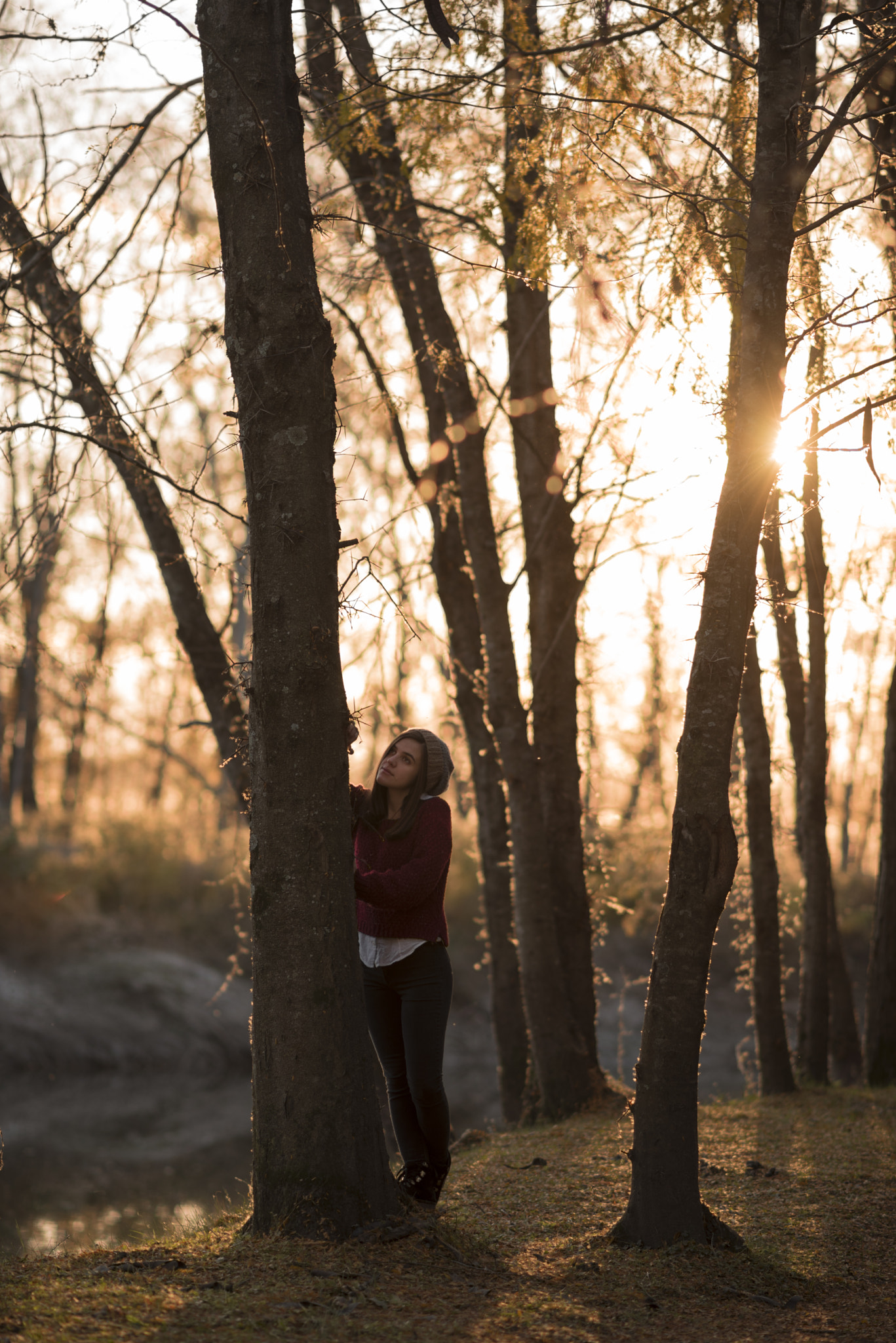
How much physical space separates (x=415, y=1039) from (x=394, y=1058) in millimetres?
200

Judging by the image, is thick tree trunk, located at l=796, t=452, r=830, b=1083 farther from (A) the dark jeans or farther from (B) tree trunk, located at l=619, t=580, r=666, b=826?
(A) the dark jeans

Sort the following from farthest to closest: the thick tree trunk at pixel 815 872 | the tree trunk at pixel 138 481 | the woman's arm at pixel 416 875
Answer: the thick tree trunk at pixel 815 872 → the tree trunk at pixel 138 481 → the woman's arm at pixel 416 875

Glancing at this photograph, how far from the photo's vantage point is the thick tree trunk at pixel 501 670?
682 centimetres

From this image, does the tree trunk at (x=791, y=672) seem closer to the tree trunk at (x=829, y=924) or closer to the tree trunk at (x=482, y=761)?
the tree trunk at (x=829, y=924)

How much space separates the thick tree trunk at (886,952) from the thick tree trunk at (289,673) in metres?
6.40

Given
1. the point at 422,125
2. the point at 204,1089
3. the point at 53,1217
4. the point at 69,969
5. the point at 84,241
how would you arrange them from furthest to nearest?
A: the point at 69,969 → the point at 204,1089 → the point at 53,1217 → the point at 422,125 → the point at 84,241

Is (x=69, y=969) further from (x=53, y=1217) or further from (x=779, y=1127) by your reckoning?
(x=779, y=1127)

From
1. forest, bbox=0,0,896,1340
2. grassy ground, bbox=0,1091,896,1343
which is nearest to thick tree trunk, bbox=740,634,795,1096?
forest, bbox=0,0,896,1340

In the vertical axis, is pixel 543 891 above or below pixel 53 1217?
above

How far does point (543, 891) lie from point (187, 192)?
15.7 feet

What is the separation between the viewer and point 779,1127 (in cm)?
666

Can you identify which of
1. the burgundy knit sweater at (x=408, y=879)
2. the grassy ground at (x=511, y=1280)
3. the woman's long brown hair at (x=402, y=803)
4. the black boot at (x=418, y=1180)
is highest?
the woman's long brown hair at (x=402, y=803)

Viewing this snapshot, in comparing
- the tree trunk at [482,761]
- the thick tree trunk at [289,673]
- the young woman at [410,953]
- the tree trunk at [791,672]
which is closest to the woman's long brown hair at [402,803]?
the young woman at [410,953]

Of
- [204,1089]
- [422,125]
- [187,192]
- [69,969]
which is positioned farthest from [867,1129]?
[69,969]
